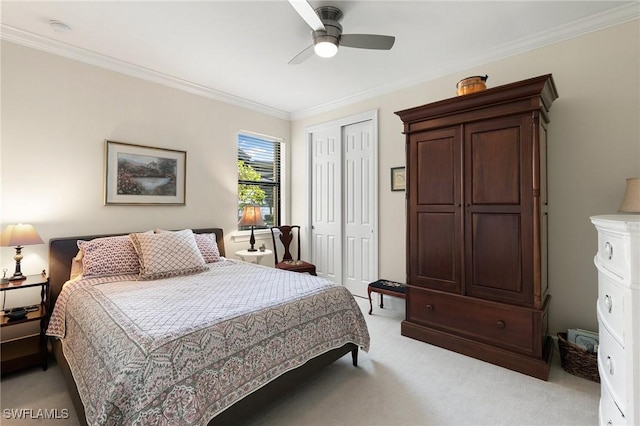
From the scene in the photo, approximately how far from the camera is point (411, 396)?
6.57 ft

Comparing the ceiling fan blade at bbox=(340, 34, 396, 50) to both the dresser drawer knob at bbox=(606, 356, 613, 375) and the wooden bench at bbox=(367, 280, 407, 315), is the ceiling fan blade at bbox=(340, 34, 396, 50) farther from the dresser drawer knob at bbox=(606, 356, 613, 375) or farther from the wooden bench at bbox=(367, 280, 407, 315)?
the wooden bench at bbox=(367, 280, 407, 315)

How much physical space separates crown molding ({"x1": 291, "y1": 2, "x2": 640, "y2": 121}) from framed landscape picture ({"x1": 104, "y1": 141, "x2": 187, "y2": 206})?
2.53 m

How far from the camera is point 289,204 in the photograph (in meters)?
4.95

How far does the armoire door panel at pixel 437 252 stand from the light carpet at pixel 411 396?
0.65m

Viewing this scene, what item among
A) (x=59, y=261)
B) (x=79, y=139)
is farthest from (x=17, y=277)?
(x=79, y=139)

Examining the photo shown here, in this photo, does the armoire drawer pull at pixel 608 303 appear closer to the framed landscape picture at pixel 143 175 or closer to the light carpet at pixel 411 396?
the light carpet at pixel 411 396

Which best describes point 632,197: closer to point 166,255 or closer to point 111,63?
point 166,255

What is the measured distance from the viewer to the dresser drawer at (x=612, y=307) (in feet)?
3.86

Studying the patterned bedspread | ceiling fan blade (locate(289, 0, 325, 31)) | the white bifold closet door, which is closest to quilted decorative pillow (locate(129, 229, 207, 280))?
the patterned bedspread

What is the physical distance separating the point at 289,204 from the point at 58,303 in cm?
316

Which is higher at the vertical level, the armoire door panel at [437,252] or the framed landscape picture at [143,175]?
the framed landscape picture at [143,175]

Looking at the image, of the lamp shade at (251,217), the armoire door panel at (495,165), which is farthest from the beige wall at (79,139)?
the armoire door panel at (495,165)

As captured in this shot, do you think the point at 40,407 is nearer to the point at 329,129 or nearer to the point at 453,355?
the point at 453,355

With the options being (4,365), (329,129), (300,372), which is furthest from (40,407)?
(329,129)
